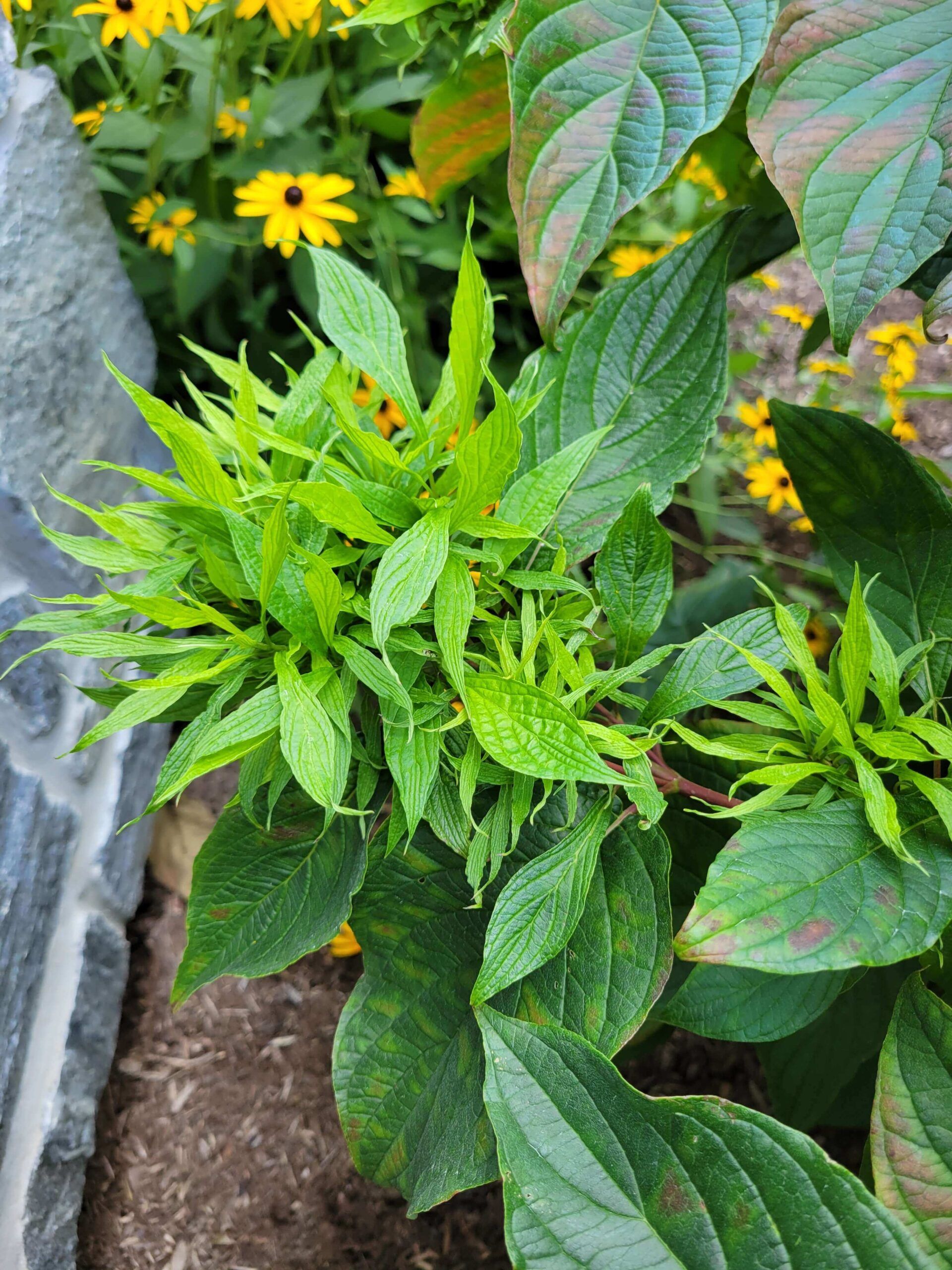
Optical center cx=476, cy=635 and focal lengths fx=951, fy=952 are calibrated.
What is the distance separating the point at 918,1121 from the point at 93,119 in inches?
49.2

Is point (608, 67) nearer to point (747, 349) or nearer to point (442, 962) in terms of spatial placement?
point (442, 962)

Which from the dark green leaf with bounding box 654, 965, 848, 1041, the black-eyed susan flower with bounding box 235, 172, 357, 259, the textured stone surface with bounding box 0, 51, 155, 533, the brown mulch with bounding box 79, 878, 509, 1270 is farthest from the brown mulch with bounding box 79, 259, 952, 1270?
the black-eyed susan flower with bounding box 235, 172, 357, 259

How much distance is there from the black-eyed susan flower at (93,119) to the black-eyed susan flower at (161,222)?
0.09m

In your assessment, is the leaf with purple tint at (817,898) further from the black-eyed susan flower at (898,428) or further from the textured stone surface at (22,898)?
the black-eyed susan flower at (898,428)

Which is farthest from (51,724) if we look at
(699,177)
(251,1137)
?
(699,177)

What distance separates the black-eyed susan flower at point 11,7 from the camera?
89 centimetres

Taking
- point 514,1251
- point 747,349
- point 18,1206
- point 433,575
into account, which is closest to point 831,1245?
point 514,1251

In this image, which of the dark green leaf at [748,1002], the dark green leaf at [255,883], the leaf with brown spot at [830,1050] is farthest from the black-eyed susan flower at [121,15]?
the leaf with brown spot at [830,1050]

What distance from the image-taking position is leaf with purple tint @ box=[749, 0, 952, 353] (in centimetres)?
53

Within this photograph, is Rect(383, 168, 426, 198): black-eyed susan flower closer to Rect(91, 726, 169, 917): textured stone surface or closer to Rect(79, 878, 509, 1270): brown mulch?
Rect(91, 726, 169, 917): textured stone surface

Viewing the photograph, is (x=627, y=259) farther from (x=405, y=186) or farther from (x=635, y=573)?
(x=635, y=573)

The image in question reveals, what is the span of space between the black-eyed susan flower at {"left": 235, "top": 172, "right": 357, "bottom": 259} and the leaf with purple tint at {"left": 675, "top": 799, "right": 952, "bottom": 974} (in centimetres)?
79

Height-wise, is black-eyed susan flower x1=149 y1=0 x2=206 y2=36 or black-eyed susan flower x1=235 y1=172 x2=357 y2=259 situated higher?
black-eyed susan flower x1=149 y1=0 x2=206 y2=36

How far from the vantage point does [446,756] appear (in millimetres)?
575
